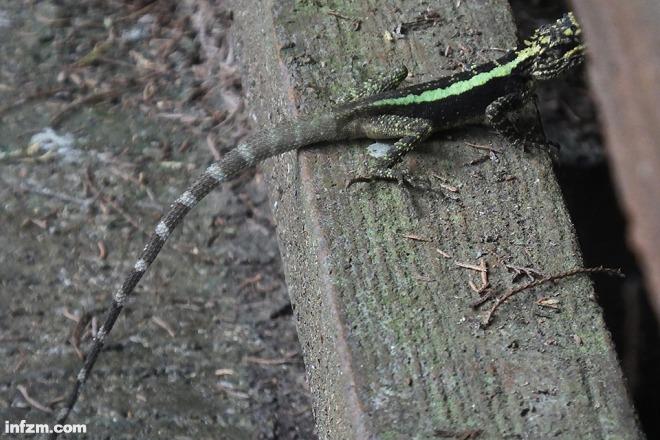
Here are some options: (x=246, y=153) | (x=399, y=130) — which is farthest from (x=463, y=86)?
(x=246, y=153)

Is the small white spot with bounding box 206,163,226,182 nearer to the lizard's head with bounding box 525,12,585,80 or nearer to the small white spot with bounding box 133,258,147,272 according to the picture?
the small white spot with bounding box 133,258,147,272

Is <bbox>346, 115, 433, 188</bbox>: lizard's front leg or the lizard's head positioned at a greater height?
the lizard's head

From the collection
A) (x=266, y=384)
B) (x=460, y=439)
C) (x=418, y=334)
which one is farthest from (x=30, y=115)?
(x=460, y=439)

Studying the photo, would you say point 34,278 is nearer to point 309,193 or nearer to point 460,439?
point 309,193

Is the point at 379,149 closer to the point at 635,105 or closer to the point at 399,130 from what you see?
the point at 399,130

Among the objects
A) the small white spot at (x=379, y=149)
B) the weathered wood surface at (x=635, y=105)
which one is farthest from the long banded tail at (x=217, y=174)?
the weathered wood surface at (x=635, y=105)

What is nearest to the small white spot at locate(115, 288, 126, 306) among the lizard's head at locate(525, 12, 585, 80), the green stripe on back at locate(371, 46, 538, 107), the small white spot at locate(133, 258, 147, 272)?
the small white spot at locate(133, 258, 147, 272)
